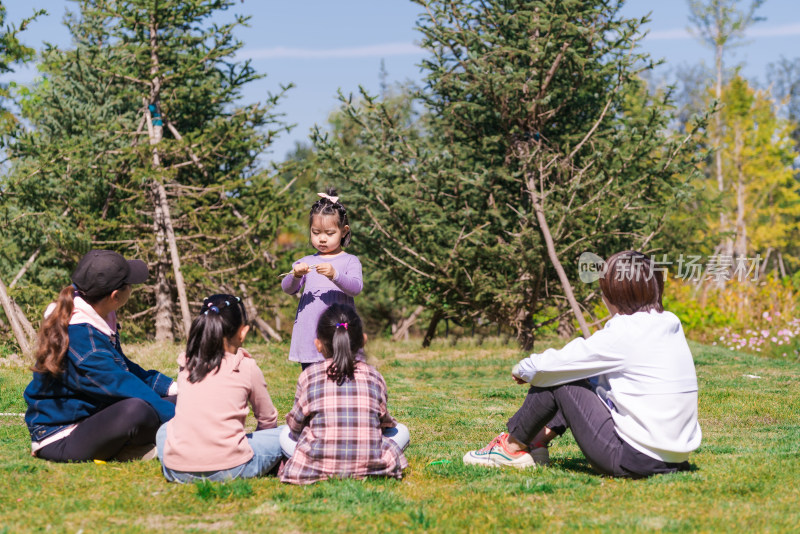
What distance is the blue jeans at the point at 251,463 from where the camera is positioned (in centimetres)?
395

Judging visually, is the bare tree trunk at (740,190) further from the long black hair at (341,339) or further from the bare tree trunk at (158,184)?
the long black hair at (341,339)

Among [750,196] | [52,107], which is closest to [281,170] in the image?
[52,107]

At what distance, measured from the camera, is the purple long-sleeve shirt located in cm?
516

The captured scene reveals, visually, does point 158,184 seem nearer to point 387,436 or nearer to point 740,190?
point 387,436

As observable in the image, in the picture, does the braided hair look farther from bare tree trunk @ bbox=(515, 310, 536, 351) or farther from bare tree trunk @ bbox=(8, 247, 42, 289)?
bare tree trunk @ bbox=(8, 247, 42, 289)

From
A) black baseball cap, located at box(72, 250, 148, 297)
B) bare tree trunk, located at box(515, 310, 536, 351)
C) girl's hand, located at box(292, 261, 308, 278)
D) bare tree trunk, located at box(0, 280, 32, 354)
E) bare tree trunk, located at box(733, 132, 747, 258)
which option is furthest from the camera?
bare tree trunk, located at box(733, 132, 747, 258)

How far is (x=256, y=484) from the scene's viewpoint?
3949 millimetres

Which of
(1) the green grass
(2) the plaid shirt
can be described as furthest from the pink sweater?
(2) the plaid shirt

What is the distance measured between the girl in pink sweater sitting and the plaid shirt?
0.88ft

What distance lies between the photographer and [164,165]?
41.2 feet

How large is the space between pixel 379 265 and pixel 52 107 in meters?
6.13

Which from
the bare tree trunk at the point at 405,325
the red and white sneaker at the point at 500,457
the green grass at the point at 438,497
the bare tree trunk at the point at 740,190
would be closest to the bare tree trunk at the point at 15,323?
the green grass at the point at 438,497

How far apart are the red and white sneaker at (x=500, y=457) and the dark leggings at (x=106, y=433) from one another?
5.99 ft

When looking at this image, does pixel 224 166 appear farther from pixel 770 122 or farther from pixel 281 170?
pixel 770 122
